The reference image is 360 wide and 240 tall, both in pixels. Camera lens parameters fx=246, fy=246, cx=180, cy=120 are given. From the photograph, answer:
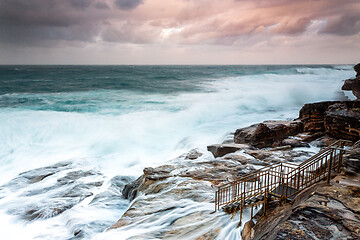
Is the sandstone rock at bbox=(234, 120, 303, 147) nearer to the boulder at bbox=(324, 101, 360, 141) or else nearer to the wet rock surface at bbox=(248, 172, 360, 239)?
the boulder at bbox=(324, 101, 360, 141)

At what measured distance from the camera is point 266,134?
48.0ft

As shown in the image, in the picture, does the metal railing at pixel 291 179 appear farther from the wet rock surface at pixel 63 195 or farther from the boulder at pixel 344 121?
the boulder at pixel 344 121

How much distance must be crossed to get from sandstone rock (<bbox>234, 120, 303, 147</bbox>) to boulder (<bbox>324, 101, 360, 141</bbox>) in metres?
2.16

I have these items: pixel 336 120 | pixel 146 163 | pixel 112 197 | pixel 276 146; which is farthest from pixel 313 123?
pixel 112 197

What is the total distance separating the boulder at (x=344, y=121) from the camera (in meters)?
12.8

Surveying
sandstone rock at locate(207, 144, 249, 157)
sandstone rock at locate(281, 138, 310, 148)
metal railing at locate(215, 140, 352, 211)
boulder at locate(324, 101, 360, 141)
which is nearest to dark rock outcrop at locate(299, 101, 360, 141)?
boulder at locate(324, 101, 360, 141)

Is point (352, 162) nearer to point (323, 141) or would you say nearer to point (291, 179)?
point (291, 179)

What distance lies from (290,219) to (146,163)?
12.0 metres

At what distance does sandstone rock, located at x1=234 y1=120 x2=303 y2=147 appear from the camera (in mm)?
14469

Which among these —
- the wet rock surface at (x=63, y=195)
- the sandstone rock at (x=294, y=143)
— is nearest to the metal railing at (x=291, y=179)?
the wet rock surface at (x=63, y=195)

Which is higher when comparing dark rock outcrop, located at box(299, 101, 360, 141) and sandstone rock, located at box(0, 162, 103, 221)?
dark rock outcrop, located at box(299, 101, 360, 141)

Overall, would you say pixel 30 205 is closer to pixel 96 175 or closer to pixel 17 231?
pixel 17 231

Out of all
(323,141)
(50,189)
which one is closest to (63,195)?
(50,189)

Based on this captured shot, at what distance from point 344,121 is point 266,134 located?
4035 millimetres
